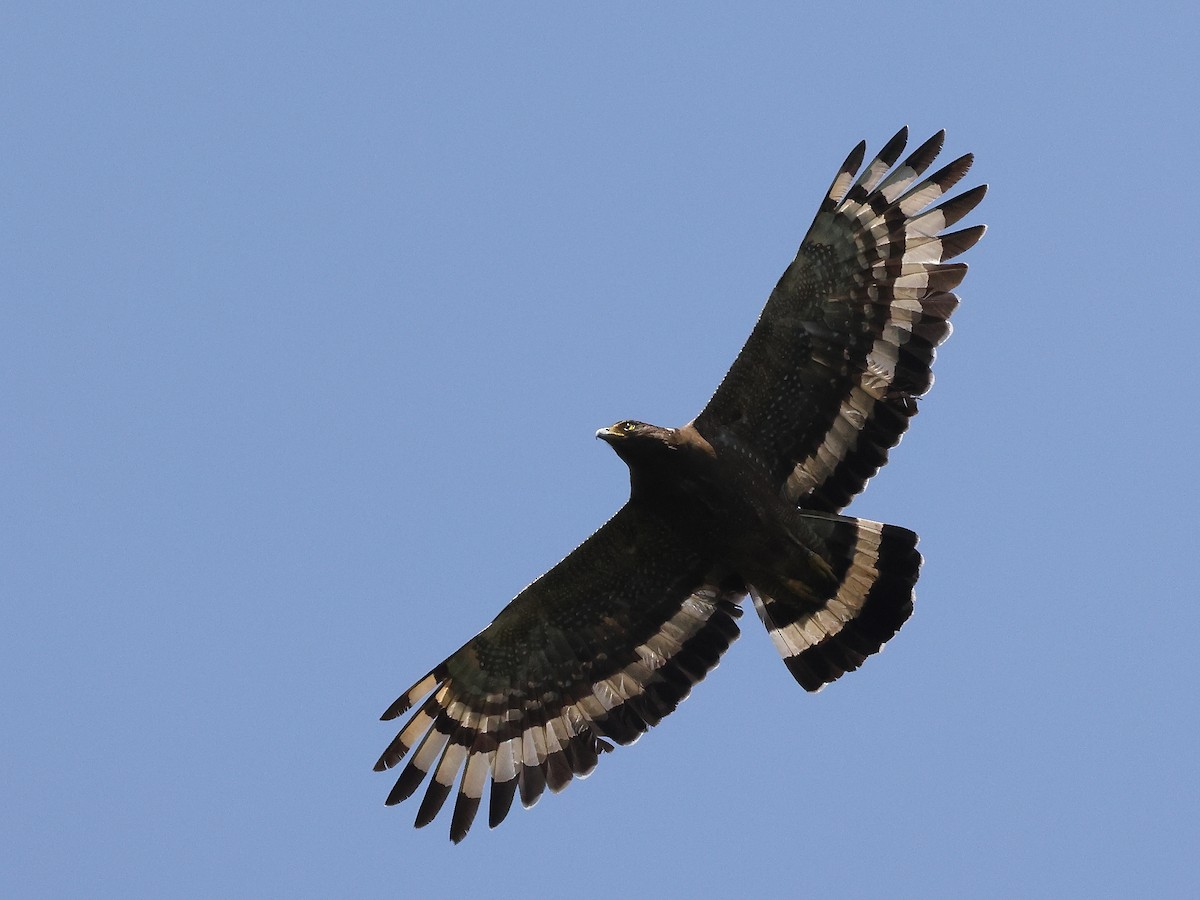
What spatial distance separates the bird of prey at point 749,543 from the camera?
13828mm

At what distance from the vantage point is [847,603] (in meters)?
14.3

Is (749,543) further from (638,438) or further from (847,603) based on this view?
(638,438)

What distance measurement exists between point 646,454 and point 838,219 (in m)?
2.31

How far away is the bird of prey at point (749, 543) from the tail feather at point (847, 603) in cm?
2

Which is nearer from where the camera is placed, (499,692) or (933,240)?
(933,240)

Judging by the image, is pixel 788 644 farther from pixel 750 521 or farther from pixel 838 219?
pixel 838 219

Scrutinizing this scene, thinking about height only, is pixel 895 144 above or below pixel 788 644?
above

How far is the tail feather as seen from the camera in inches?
558

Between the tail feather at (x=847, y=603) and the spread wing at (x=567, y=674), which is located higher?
the spread wing at (x=567, y=674)

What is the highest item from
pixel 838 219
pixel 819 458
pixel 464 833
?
pixel 838 219

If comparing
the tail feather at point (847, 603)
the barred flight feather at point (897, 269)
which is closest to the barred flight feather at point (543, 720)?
the tail feather at point (847, 603)

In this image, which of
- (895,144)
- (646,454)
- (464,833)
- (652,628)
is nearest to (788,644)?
(652,628)

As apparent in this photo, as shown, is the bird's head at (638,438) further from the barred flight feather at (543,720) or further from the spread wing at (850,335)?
the barred flight feather at (543,720)

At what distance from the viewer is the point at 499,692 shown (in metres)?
14.7
